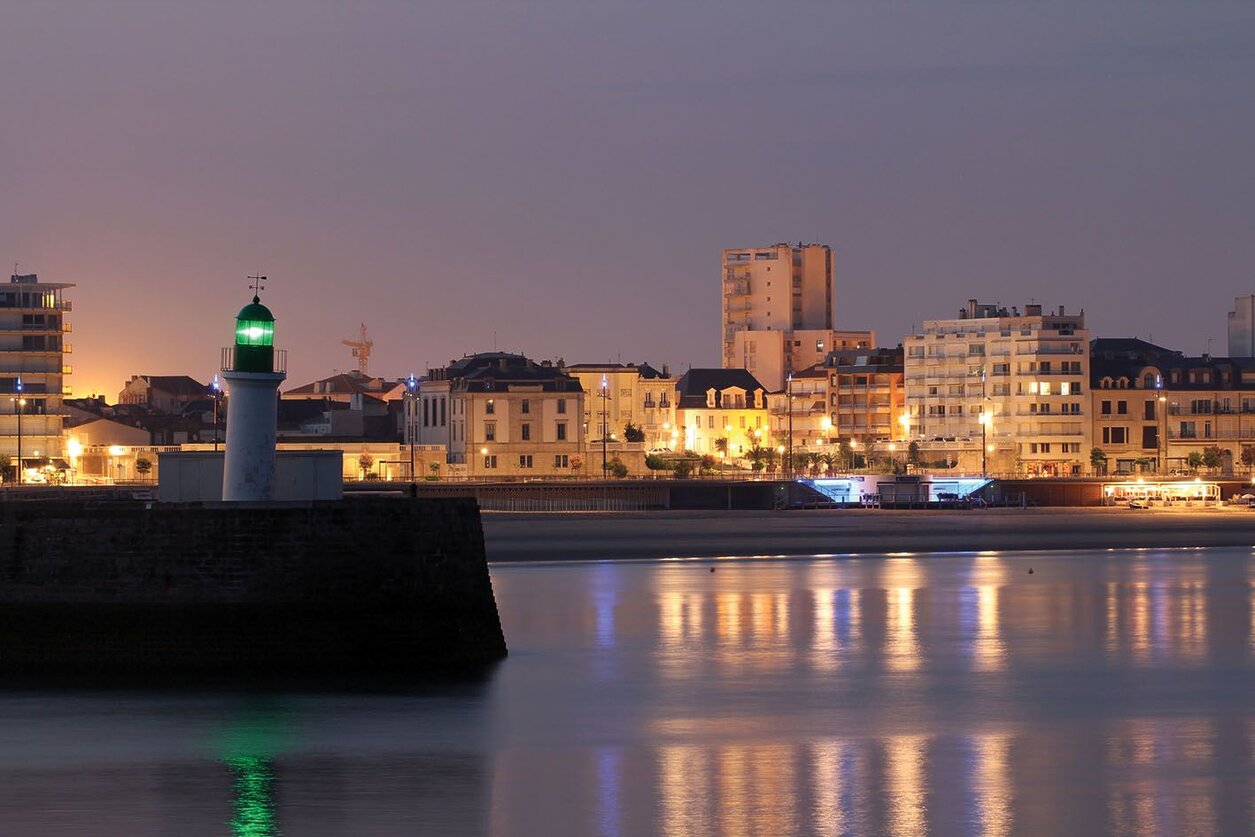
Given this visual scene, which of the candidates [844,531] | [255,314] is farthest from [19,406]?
[255,314]

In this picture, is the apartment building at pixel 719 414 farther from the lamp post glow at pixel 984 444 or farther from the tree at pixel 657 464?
the lamp post glow at pixel 984 444

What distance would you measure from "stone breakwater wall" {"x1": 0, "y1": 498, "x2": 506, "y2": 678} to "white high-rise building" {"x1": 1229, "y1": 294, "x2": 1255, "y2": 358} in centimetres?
12948

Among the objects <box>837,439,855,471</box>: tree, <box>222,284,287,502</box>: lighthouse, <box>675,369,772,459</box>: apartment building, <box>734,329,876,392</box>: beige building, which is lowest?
<box>222,284,287,502</box>: lighthouse

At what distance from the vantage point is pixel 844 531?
83.0 metres

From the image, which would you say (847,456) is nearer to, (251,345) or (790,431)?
(790,431)

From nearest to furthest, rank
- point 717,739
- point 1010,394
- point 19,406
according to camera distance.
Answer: point 717,739 < point 19,406 < point 1010,394

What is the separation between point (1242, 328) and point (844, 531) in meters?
82.2

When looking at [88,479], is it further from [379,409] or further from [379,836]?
[379,836]

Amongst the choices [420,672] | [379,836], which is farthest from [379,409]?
[379,836]

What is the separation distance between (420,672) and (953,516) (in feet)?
225

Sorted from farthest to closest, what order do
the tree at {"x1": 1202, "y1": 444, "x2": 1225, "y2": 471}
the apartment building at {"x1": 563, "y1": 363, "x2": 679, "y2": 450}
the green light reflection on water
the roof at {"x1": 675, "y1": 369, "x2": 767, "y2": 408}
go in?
the roof at {"x1": 675, "y1": 369, "x2": 767, "y2": 408} → the apartment building at {"x1": 563, "y1": 363, "x2": 679, "y2": 450} → the tree at {"x1": 1202, "y1": 444, "x2": 1225, "y2": 471} → the green light reflection on water

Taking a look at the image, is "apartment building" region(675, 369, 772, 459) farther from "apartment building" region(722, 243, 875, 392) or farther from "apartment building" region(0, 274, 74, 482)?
"apartment building" region(0, 274, 74, 482)

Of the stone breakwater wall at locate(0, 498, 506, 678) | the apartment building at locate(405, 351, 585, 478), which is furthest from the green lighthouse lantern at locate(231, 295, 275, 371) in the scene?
the apartment building at locate(405, 351, 585, 478)

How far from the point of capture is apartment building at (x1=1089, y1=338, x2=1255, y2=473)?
133000 mm
